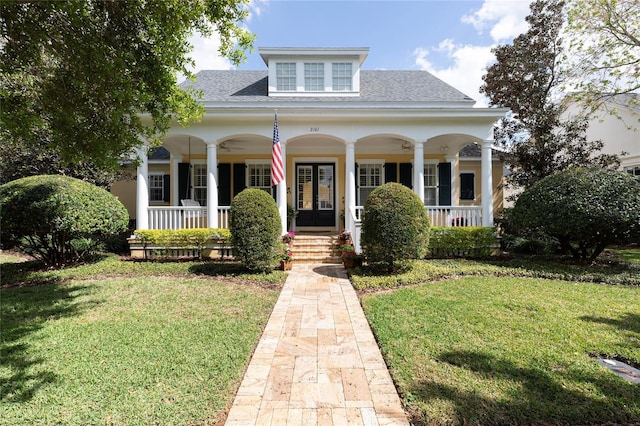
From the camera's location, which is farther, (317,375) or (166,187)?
(166,187)

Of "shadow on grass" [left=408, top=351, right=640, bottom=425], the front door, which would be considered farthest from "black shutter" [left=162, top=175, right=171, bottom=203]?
"shadow on grass" [left=408, top=351, right=640, bottom=425]

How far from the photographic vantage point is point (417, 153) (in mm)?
9219

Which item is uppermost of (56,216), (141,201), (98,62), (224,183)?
(98,62)

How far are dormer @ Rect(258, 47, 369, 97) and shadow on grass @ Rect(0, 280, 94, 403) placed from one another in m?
8.10

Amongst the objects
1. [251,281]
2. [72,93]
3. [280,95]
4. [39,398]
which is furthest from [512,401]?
[280,95]

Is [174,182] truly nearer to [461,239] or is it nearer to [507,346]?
[461,239]

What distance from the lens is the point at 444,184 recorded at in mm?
11242

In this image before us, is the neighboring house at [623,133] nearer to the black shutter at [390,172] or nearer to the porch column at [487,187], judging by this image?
the porch column at [487,187]

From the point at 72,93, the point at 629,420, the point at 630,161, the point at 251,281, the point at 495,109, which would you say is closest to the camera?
the point at 629,420

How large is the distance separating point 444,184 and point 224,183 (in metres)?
8.23

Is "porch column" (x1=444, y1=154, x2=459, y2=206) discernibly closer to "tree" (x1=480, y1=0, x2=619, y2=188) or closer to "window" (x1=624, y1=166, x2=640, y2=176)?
"tree" (x1=480, y1=0, x2=619, y2=188)

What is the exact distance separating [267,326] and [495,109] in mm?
8727

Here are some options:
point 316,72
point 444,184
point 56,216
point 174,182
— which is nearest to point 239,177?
point 174,182

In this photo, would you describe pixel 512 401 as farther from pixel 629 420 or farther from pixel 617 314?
pixel 617 314
